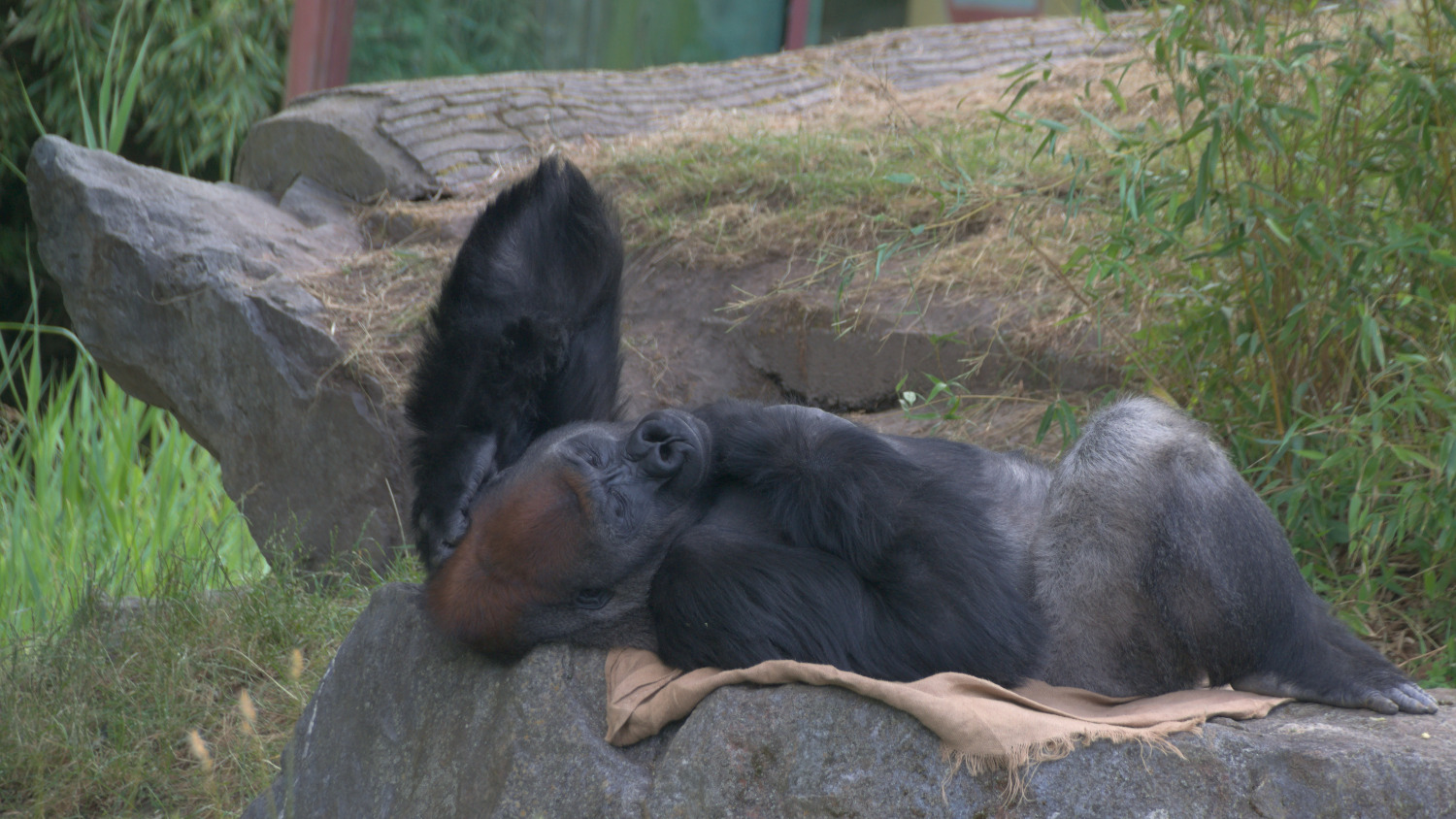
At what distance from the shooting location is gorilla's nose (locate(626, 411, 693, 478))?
247 cm

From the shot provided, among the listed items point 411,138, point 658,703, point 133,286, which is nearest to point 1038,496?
point 658,703

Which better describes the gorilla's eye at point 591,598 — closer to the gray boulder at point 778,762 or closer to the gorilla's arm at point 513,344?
the gray boulder at point 778,762

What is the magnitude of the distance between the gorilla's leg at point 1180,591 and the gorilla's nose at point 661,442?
31.2 inches

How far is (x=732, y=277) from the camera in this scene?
497cm

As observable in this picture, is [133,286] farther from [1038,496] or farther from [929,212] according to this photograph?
[1038,496]

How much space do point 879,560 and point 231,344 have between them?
341 centimetres

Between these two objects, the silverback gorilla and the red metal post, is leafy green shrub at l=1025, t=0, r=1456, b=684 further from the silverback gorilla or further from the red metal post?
the red metal post

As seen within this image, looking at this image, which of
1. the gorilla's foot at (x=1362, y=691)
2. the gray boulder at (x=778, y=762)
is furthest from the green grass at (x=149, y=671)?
the gorilla's foot at (x=1362, y=691)

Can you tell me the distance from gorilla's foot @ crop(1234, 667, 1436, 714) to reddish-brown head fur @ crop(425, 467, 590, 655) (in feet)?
4.52

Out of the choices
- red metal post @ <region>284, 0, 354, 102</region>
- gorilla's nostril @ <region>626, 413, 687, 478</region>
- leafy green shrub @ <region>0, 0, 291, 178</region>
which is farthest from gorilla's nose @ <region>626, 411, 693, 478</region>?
leafy green shrub @ <region>0, 0, 291, 178</region>

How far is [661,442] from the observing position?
2.48 meters

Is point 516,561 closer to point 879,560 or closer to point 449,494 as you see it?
point 449,494

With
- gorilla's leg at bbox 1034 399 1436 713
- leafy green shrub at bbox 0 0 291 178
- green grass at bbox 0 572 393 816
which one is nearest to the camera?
gorilla's leg at bbox 1034 399 1436 713

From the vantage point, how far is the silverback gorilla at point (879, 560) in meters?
2.29
